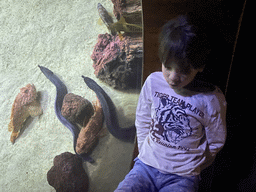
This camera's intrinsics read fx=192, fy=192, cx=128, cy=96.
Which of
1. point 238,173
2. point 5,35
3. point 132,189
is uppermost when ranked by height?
point 5,35

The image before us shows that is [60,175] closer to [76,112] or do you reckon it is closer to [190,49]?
[76,112]

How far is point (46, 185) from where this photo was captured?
74cm

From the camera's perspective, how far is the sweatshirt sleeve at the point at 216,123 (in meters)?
0.58

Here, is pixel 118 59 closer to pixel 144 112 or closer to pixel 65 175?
pixel 144 112

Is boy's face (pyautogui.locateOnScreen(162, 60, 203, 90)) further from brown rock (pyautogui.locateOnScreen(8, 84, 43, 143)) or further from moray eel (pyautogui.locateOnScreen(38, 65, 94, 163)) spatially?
brown rock (pyautogui.locateOnScreen(8, 84, 43, 143))

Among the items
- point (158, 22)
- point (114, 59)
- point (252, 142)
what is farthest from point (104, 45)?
point (252, 142)

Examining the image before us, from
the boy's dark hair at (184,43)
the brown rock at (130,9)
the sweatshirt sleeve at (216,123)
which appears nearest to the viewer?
the boy's dark hair at (184,43)

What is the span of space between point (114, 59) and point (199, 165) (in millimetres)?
490

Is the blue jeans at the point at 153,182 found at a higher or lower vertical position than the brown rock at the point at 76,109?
lower

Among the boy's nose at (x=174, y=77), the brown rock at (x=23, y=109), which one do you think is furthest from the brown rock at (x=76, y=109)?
the boy's nose at (x=174, y=77)

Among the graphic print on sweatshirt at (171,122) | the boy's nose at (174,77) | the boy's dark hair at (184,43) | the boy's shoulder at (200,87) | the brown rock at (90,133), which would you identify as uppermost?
the boy's dark hair at (184,43)

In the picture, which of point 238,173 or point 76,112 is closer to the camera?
point 76,112

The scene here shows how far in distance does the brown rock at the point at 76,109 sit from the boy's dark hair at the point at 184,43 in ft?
1.22

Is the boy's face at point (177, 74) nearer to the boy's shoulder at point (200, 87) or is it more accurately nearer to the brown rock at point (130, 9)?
the boy's shoulder at point (200, 87)
